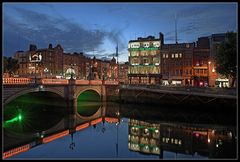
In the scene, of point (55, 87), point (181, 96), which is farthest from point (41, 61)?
point (181, 96)

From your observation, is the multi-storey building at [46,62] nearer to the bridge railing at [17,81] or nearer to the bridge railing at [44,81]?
the bridge railing at [44,81]

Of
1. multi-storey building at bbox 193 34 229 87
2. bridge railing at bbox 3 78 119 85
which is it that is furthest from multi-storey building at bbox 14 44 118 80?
bridge railing at bbox 3 78 119 85

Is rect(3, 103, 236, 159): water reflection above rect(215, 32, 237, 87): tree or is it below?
below

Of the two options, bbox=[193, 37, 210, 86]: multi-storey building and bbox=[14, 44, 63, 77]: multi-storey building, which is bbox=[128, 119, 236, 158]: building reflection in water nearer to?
bbox=[193, 37, 210, 86]: multi-storey building

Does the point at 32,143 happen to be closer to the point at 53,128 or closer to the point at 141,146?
the point at 53,128

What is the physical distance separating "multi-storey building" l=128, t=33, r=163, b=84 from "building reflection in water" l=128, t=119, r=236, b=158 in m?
46.3

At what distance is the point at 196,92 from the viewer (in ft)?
134

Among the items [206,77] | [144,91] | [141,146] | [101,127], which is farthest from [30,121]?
[206,77]

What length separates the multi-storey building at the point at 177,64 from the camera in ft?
233

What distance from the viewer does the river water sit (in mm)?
20281

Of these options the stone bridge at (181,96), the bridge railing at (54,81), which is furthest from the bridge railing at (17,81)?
the stone bridge at (181,96)

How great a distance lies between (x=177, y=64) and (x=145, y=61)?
10.8m

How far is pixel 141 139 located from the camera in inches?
993

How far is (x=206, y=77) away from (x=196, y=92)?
2909 centimetres
